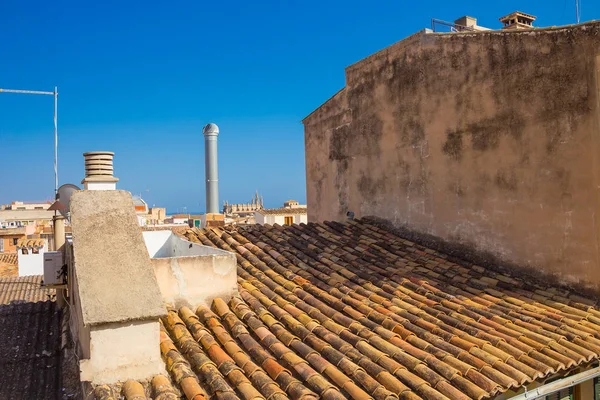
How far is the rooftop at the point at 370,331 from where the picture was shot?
4.41 meters

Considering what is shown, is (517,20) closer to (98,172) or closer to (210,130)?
(98,172)

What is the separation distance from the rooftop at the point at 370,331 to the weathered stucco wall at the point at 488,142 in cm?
76

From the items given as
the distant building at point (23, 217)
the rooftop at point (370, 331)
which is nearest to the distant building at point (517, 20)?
the rooftop at point (370, 331)

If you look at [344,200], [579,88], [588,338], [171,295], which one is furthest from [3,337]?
[579,88]

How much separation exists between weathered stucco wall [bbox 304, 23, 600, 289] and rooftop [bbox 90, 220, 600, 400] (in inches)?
29.9

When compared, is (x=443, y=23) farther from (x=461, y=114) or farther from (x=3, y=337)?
(x=3, y=337)

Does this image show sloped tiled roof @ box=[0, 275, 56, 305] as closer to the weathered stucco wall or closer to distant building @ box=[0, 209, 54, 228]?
the weathered stucco wall

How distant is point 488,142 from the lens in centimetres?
792

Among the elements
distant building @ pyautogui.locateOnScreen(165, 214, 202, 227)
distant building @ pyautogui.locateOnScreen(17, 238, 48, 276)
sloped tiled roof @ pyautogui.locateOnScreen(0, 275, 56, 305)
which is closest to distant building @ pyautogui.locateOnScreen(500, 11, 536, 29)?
sloped tiled roof @ pyautogui.locateOnScreen(0, 275, 56, 305)

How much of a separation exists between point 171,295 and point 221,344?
1.04 metres

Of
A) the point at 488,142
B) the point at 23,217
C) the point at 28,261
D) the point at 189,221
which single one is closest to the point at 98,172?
the point at 488,142

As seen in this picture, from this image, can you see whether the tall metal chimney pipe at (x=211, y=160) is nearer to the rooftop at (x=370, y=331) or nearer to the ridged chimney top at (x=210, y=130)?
the ridged chimney top at (x=210, y=130)

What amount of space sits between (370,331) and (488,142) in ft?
13.6

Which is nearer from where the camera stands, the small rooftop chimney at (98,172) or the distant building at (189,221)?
the small rooftop chimney at (98,172)
